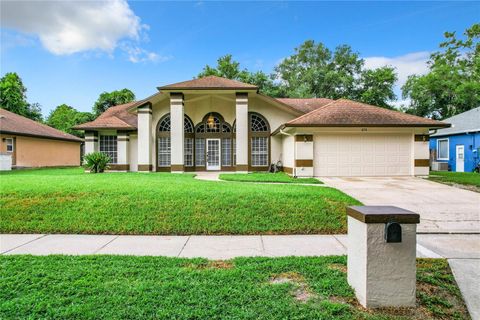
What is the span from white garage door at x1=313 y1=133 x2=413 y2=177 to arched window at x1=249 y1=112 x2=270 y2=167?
15.1 feet

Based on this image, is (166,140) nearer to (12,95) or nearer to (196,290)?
(196,290)

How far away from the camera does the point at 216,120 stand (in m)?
18.7

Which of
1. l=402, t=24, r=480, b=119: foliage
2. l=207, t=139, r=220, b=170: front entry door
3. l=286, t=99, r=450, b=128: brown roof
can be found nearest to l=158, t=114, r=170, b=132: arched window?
l=207, t=139, r=220, b=170: front entry door

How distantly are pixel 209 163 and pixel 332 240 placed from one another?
13836 millimetres

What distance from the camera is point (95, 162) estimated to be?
51.4ft

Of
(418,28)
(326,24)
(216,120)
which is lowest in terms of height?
(216,120)

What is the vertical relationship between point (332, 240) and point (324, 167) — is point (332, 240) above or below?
below

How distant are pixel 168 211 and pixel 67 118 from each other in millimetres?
41724

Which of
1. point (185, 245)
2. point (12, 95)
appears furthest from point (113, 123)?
point (12, 95)

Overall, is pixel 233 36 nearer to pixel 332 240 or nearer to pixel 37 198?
pixel 37 198

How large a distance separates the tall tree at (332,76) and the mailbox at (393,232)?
32820mm

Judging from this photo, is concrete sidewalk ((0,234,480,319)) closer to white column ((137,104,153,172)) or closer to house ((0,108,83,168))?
white column ((137,104,153,172))

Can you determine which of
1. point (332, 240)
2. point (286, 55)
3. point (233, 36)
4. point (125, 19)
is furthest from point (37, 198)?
point (286, 55)

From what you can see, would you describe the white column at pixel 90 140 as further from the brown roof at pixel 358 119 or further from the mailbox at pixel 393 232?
the mailbox at pixel 393 232
